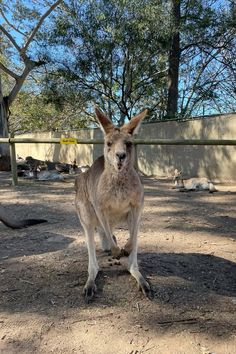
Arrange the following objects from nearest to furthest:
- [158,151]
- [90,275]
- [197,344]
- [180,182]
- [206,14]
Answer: [197,344]
[90,275]
[180,182]
[158,151]
[206,14]

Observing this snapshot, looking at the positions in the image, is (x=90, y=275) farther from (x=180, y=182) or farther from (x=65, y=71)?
(x=65, y=71)

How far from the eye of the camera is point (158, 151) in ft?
35.7

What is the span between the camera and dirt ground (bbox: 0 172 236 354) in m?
2.07

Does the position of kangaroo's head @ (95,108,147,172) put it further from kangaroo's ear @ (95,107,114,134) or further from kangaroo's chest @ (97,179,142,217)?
kangaroo's chest @ (97,179,142,217)

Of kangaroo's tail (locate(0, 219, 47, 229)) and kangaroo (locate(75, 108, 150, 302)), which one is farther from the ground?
kangaroo (locate(75, 108, 150, 302))

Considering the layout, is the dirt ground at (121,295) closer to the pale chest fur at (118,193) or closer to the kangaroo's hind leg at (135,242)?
the kangaroo's hind leg at (135,242)

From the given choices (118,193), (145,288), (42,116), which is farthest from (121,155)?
(42,116)

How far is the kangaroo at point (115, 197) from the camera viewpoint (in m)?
2.50

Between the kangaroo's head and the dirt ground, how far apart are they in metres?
0.83

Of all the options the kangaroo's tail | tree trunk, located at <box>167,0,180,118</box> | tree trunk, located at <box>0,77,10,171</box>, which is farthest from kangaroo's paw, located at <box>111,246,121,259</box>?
tree trunk, located at <box>167,0,180,118</box>

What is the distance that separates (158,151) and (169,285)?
8.38 metres

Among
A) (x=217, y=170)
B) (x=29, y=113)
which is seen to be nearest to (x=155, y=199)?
(x=217, y=170)

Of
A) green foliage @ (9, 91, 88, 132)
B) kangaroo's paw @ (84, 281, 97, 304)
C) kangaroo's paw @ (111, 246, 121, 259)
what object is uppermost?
green foliage @ (9, 91, 88, 132)

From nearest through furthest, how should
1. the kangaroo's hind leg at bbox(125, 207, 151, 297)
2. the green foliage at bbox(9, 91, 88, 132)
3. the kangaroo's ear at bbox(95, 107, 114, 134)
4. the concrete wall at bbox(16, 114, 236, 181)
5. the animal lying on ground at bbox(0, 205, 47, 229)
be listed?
1. the kangaroo's hind leg at bbox(125, 207, 151, 297)
2. the kangaroo's ear at bbox(95, 107, 114, 134)
3. the animal lying on ground at bbox(0, 205, 47, 229)
4. the concrete wall at bbox(16, 114, 236, 181)
5. the green foliage at bbox(9, 91, 88, 132)
